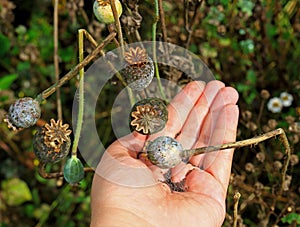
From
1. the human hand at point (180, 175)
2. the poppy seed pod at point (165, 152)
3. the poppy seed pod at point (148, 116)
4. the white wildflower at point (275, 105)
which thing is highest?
the poppy seed pod at point (148, 116)

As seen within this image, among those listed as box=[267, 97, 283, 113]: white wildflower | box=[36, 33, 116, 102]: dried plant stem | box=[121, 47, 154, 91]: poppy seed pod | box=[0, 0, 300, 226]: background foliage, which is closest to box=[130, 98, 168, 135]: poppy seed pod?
box=[121, 47, 154, 91]: poppy seed pod

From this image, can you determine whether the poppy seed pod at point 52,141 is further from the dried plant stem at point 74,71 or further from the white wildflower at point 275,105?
the white wildflower at point 275,105

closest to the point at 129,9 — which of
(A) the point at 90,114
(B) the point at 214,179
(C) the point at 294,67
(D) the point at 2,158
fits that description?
(B) the point at 214,179

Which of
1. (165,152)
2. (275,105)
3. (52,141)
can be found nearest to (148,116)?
(165,152)

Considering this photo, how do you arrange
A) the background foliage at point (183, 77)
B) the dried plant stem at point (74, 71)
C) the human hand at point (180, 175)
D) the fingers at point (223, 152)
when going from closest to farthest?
the dried plant stem at point (74, 71) < the human hand at point (180, 175) < the fingers at point (223, 152) < the background foliage at point (183, 77)

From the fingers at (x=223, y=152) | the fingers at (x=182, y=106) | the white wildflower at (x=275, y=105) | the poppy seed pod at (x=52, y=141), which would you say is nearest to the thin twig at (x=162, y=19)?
the fingers at (x=182, y=106)

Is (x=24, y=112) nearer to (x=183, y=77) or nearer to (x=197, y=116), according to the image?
(x=197, y=116)

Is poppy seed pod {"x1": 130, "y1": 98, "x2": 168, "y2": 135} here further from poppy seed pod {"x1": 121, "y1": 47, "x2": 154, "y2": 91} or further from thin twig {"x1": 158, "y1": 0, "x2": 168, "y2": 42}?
thin twig {"x1": 158, "y1": 0, "x2": 168, "y2": 42}
